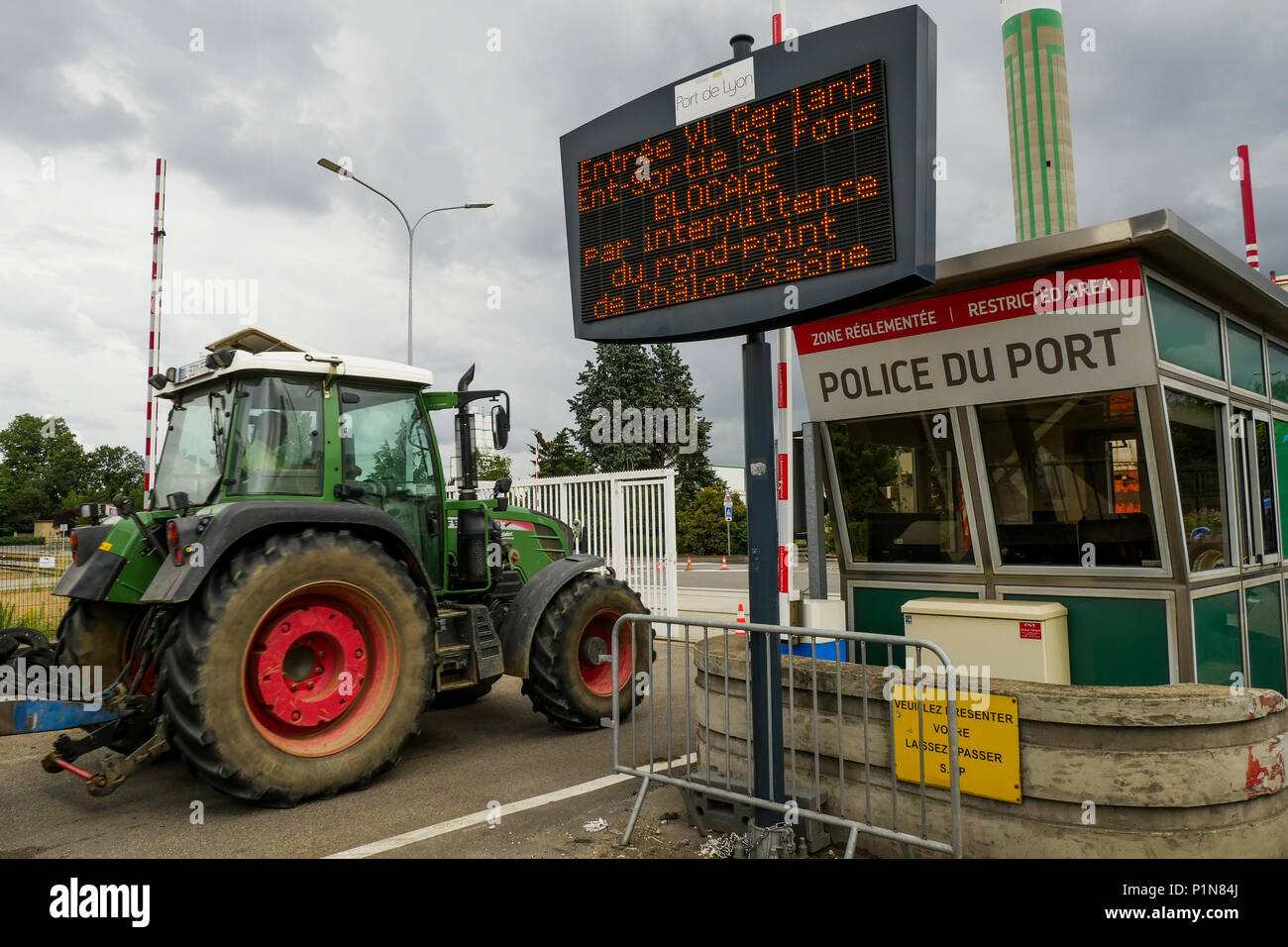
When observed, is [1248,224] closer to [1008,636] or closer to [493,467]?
[1008,636]

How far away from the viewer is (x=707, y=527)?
3684 centimetres

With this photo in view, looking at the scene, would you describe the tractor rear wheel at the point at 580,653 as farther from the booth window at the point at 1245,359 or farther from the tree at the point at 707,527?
the tree at the point at 707,527

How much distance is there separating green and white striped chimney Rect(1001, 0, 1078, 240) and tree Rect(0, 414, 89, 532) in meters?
45.1

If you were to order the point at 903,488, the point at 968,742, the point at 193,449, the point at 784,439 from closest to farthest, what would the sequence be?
the point at 968,742 < the point at 193,449 < the point at 903,488 < the point at 784,439

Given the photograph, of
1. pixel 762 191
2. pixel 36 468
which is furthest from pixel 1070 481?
pixel 36 468

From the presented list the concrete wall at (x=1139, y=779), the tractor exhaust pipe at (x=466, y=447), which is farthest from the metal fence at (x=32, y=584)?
the concrete wall at (x=1139, y=779)

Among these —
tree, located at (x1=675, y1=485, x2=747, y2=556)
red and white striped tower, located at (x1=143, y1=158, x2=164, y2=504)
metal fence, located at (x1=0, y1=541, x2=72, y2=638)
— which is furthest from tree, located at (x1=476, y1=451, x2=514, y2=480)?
red and white striped tower, located at (x1=143, y1=158, x2=164, y2=504)

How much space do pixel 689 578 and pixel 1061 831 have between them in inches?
838

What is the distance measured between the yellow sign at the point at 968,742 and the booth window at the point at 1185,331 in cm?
256

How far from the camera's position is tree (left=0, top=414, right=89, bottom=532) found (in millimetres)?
44531

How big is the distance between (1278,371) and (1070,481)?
2.94 metres

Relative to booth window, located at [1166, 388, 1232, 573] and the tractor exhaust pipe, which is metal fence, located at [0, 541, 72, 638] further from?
booth window, located at [1166, 388, 1232, 573]

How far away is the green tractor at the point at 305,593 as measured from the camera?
15.9 ft

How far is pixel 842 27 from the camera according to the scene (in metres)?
3.52
